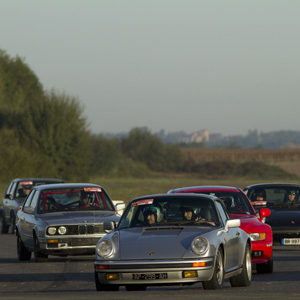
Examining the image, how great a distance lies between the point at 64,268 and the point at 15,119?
65743 mm

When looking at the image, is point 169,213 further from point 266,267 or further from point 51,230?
point 51,230

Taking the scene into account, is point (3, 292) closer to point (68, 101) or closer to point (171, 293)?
point (171, 293)

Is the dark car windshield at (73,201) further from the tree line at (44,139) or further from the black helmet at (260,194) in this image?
the tree line at (44,139)

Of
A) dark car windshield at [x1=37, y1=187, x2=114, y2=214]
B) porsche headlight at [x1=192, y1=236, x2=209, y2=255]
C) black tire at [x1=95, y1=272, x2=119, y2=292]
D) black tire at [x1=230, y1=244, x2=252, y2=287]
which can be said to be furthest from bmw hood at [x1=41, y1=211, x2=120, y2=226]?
porsche headlight at [x1=192, y1=236, x2=209, y2=255]

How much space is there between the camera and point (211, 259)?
1149 cm

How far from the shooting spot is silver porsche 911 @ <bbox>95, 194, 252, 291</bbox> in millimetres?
11336

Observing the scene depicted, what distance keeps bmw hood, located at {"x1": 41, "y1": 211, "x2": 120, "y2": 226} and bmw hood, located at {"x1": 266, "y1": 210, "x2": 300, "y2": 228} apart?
11.2 feet

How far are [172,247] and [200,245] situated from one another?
13.2 inches

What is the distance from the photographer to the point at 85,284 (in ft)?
45.6

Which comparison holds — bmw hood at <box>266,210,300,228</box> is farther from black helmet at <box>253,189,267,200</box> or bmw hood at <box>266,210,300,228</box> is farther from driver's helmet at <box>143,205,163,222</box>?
driver's helmet at <box>143,205,163,222</box>

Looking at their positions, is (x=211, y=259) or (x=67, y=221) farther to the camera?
(x=67, y=221)

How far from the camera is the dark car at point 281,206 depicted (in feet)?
64.6

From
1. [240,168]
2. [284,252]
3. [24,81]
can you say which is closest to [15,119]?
[24,81]

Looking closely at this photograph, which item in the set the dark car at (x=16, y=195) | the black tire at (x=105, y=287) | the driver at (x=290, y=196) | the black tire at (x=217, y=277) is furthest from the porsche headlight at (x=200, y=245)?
the dark car at (x=16, y=195)
